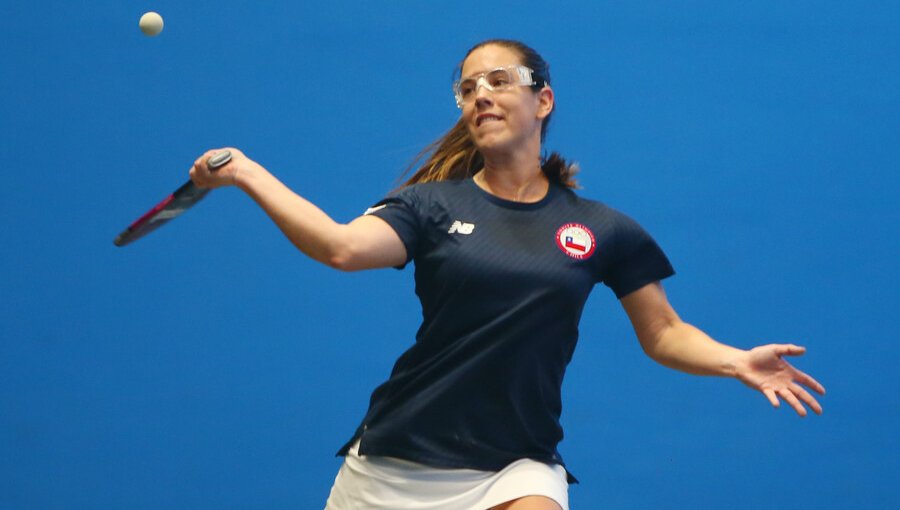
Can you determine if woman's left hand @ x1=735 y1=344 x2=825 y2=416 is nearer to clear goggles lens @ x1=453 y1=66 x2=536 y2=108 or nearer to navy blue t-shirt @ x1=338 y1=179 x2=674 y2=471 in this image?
navy blue t-shirt @ x1=338 y1=179 x2=674 y2=471

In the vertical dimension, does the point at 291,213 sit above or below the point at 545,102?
below

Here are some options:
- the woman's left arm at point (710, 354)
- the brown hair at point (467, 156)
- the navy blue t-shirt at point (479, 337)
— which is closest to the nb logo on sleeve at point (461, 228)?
the navy blue t-shirt at point (479, 337)

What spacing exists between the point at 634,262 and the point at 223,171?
858 mm

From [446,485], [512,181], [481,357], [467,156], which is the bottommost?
[446,485]

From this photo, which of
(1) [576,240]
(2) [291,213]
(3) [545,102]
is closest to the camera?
(2) [291,213]

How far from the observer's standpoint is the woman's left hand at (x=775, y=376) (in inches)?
91.0

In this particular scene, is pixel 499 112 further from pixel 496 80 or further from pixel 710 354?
pixel 710 354

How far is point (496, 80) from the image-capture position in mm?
2557

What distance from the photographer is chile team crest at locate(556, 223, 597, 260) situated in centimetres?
242

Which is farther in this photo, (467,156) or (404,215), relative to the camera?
(467,156)

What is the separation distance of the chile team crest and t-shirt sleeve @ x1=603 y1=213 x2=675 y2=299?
9 cm

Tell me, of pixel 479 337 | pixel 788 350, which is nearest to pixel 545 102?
Result: pixel 479 337

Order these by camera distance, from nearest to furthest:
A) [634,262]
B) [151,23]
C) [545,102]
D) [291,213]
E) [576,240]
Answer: [291,213] < [576,240] < [634,262] < [545,102] < [151,23]

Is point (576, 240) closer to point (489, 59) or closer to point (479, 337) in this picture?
point (479, 337)
